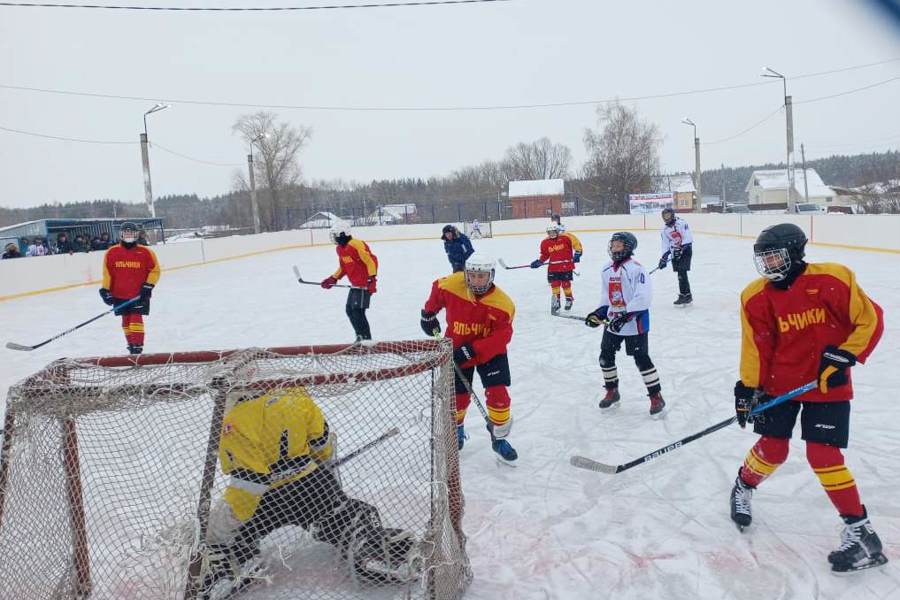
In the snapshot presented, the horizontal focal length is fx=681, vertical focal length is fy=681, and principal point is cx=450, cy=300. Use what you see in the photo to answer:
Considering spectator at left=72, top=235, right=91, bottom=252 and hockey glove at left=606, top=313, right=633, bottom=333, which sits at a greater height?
spectator at left=72, top=235, right=91, bottom=252

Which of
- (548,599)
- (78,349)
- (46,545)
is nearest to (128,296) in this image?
(78,349)

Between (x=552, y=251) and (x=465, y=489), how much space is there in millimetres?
4505

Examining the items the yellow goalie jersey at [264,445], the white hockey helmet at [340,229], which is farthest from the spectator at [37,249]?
the yellow goalie jersey at [264,445]

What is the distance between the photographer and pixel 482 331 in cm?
324

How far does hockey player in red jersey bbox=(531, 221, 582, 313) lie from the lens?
7.16 m

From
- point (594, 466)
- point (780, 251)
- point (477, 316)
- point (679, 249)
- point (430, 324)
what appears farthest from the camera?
point (679, 249)

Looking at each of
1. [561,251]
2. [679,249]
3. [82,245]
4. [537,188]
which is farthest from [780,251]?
[537,188]

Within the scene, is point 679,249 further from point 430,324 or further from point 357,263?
point 430,324

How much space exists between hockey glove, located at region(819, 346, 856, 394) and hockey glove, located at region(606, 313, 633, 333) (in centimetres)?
161

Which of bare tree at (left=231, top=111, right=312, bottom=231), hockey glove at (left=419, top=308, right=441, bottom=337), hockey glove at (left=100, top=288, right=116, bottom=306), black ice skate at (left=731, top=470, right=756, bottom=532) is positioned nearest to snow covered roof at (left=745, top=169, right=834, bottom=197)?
bare tree at (left=231, top=111, right=312, bottom=231)

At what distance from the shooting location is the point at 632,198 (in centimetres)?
2539

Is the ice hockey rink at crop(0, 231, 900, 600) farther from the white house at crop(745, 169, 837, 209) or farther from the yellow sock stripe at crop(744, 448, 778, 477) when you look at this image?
the white house at crop(745, 169, 837, 209)

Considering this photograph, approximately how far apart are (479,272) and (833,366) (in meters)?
1.48

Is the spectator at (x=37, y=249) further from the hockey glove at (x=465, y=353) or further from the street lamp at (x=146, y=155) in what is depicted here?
the hockey glove at (x=465, y=353)
